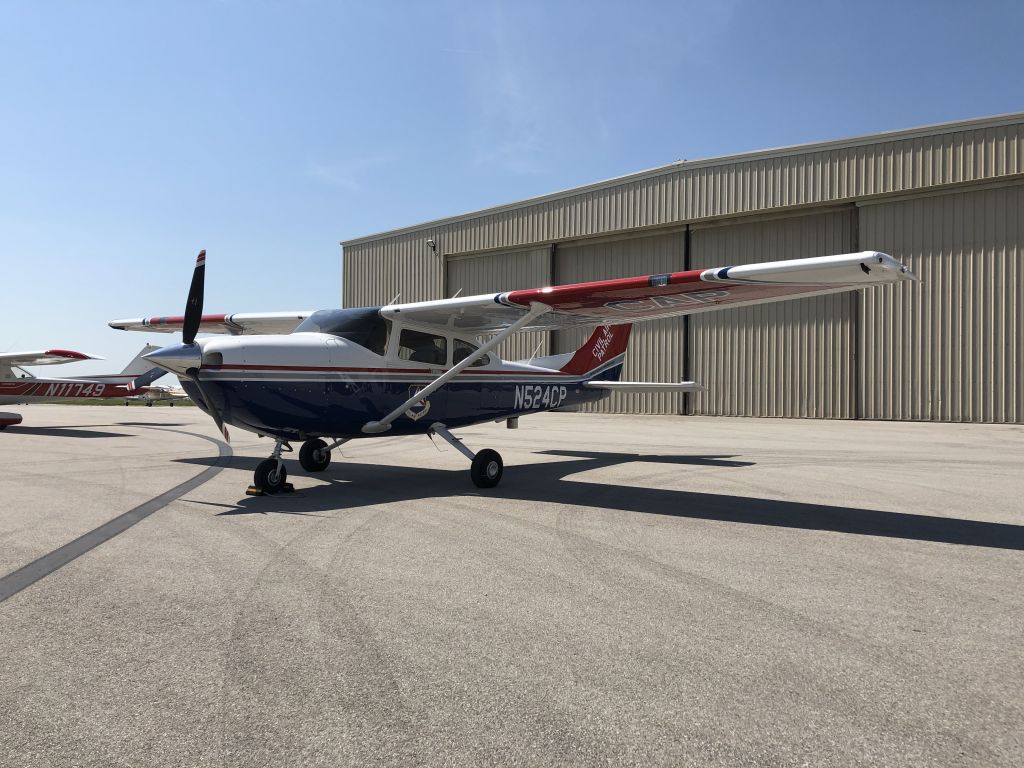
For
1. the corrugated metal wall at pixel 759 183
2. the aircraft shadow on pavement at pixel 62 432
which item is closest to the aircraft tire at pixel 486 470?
the aircraft shadow on pavement at pixel 62 432

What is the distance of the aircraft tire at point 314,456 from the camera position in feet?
31.6

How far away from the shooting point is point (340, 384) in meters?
7.90

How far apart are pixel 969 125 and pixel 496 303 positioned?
2009 cm

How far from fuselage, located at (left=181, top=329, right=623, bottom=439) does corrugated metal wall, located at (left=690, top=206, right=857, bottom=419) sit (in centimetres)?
1674

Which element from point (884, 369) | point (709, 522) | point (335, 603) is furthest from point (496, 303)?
point (884, 369)

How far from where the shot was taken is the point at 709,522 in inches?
239

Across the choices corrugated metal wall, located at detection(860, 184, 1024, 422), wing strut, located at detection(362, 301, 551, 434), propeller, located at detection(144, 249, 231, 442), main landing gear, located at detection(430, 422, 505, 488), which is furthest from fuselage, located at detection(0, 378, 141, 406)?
corrugated metal wall, located at detection(860, 184, 1024, 422)

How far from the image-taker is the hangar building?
67.8 feet

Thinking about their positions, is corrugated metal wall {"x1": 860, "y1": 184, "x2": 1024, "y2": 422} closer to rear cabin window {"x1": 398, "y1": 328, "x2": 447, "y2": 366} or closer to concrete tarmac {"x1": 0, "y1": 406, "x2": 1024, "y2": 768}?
concrete tarmac {"x1": 0, "y1": 406, "x2": 1024, "y2": 768}

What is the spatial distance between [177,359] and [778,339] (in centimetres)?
2179

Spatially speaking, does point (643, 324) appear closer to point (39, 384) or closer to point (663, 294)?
point (663, 294)

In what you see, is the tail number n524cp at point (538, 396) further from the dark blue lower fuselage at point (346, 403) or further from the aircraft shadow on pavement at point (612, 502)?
the aircraft shadow on pavement at point (612, 502)

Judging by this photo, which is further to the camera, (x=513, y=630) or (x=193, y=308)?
(x=193, y=308)

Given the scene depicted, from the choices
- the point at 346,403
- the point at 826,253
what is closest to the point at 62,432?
the point at 346,403
